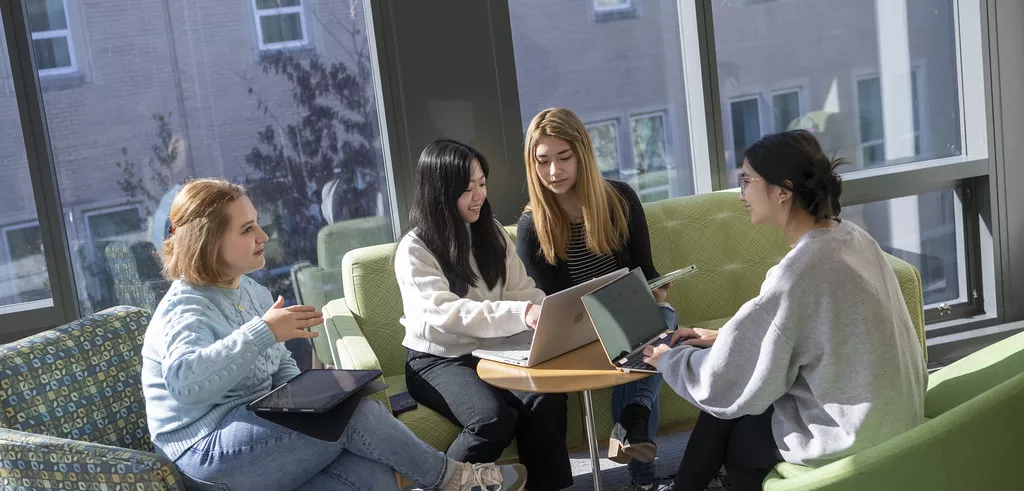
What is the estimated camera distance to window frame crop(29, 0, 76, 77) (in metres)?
3.44

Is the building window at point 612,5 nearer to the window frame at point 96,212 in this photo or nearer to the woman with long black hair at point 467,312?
the woman with long black hair at point 467,312

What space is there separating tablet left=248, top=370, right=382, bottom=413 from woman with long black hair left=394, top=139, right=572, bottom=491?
52cm

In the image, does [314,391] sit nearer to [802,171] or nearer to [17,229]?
[802,171]

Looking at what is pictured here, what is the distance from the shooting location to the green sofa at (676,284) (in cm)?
320

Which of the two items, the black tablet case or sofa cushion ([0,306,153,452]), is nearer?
the black tablet case

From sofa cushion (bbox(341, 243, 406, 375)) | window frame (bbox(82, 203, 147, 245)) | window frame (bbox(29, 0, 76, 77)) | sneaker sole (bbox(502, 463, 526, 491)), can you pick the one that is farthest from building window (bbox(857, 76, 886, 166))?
window frame (bbox(29, 0, 76, 77))

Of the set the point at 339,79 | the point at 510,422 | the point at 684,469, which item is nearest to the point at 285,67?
the point at 339,79

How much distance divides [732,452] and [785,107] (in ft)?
7.64

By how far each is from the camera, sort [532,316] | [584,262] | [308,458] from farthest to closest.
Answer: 1. [584,262]
2. [532,316]
3. [308,458]

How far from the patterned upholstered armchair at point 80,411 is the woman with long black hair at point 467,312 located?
0.82 meters

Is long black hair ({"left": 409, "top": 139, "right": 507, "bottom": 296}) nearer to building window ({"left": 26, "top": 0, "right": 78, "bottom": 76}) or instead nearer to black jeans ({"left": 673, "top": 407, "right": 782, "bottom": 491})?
black jeans ({"left": 673, "top": 407, "right": 782, "bottom": 491})

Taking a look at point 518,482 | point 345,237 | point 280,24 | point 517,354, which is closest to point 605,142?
point 345,237

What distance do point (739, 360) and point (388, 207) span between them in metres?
2.07

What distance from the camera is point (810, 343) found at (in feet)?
6.51
